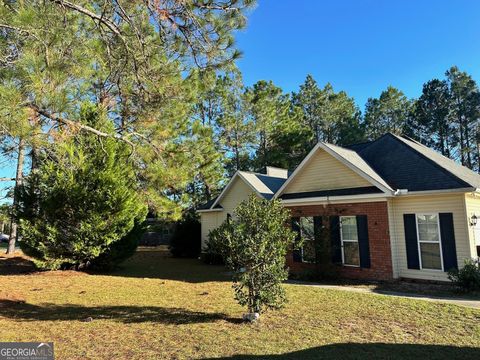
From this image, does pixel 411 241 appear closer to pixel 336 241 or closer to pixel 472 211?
pixel 472 211

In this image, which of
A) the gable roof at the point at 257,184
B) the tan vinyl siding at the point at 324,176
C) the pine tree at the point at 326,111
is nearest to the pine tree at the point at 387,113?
the pine tree at the point at 326,111

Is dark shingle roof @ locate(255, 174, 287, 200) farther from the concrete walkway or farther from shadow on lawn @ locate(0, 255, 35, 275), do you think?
shadow on lawn @ locate(0, 255, 35, 275)

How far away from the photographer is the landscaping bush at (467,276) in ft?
29.8

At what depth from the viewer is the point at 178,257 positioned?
71.4 feet

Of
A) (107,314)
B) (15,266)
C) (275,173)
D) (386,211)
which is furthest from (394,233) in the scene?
(15,266)

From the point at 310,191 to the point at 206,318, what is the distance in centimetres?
771

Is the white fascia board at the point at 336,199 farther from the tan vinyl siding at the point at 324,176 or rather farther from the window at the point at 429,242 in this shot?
the window at the point at 429,242

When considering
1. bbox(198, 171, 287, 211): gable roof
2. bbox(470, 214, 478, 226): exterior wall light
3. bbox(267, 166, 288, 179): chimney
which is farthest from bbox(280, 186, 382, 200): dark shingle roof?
bbox(267, 166, 288, 179): chimney

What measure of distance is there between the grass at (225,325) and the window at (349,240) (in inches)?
106

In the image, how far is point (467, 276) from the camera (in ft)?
30.1

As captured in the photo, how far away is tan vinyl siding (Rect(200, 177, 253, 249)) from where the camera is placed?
17823 mm

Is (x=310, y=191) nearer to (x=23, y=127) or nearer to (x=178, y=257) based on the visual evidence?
(x=23, y=127)

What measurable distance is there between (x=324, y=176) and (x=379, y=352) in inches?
344

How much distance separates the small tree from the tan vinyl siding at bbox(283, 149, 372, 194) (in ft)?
21.0
